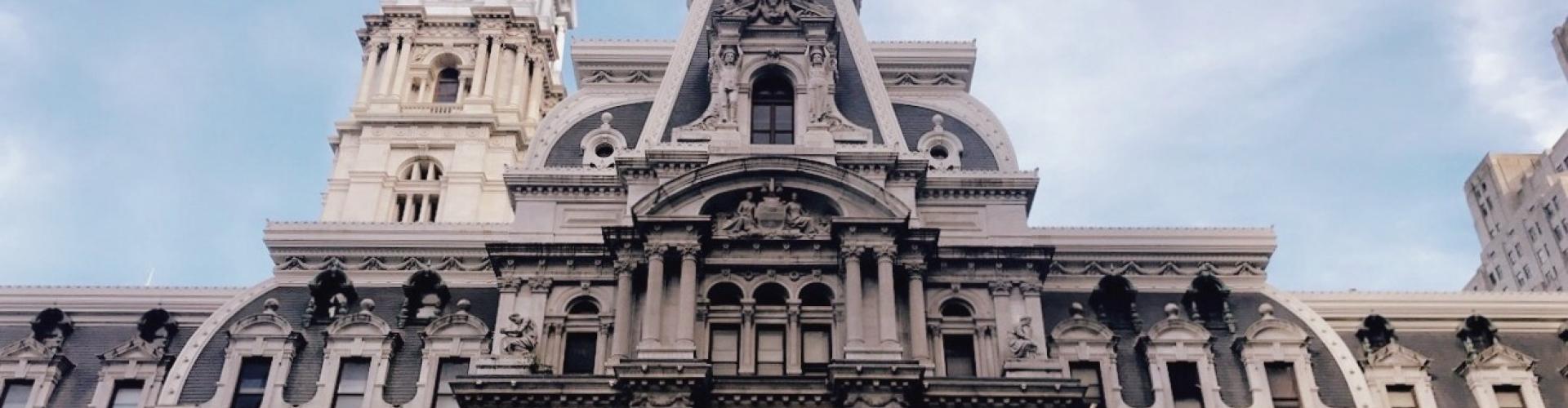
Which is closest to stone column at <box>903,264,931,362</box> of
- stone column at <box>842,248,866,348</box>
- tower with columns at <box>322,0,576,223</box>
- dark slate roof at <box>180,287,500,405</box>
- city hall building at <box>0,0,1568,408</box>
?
city hall building at <box>0,0,1568,408</box>

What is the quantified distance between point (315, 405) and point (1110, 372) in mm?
20107

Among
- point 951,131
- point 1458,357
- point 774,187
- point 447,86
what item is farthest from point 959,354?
point 447,86

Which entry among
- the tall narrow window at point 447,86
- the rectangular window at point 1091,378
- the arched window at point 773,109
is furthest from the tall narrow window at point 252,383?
the tall narrow window at point 447,86

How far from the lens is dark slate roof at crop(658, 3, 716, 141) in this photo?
139 ft

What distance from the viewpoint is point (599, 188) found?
40875 millimetres

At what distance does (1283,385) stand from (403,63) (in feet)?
215

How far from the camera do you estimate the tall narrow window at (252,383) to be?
126 feet

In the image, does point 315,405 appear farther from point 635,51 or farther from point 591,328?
point 635,51

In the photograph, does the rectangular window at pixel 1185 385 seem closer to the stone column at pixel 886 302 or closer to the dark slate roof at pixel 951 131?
the dark slate roof at pixel 951 131

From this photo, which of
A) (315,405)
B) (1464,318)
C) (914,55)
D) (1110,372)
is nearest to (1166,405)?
(1110,372)

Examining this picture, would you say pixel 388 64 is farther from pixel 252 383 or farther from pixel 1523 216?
pixel 1523 216

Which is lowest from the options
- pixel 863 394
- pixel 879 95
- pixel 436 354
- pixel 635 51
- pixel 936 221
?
pixel 863 394

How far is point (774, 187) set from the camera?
38406mm

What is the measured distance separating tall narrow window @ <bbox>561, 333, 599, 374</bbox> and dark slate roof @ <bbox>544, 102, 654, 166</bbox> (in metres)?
6.12
